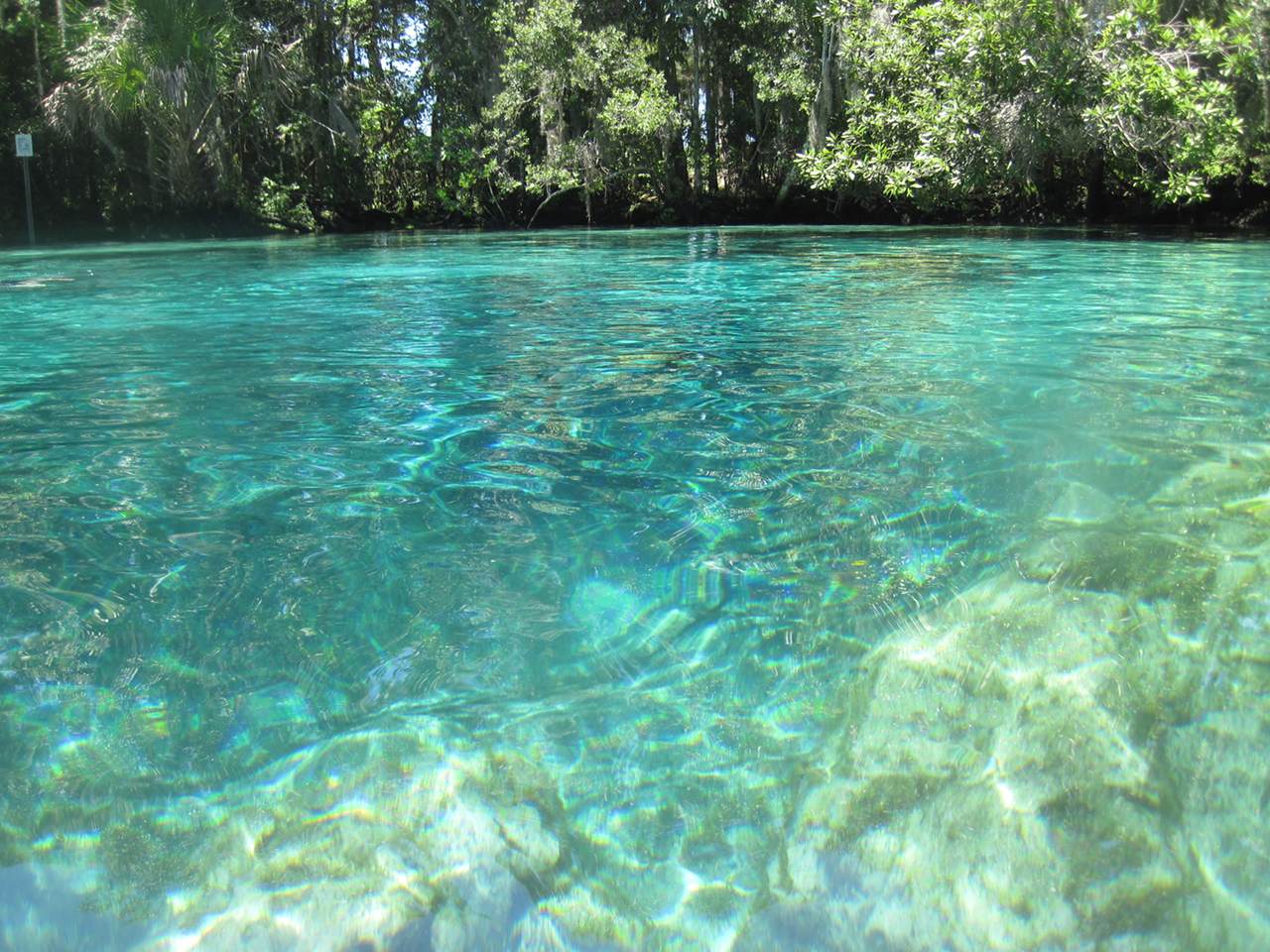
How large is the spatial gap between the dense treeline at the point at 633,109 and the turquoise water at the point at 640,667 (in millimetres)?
12518

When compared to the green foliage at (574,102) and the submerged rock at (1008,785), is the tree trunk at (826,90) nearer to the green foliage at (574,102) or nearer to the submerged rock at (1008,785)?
the green foliage at (574,102)

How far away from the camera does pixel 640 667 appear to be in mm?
1876

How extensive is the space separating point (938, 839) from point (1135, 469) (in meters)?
1.96

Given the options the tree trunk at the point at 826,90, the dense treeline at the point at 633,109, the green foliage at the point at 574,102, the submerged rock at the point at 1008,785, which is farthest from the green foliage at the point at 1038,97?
the submerged rock at the point at 1008,785

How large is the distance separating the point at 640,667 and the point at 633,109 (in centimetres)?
2206

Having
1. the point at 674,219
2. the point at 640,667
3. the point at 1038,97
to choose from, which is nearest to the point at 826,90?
the point at 674,219

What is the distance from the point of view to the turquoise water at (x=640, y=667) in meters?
1.35

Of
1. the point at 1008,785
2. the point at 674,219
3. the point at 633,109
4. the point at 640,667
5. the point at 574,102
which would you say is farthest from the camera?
the point at 674,219

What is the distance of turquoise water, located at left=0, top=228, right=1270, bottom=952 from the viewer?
1.35 metres

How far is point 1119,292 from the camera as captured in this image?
7.60m

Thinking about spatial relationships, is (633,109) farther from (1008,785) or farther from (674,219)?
(1008,785)

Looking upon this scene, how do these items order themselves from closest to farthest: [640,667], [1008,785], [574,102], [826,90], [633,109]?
[1008,785], [640,667], [826,90], [633,109], [574,102]

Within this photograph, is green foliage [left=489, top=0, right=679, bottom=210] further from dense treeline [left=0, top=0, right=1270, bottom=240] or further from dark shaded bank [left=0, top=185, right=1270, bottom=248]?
dark shaded bank [left=0, top=185, right=1270, bottom=248]

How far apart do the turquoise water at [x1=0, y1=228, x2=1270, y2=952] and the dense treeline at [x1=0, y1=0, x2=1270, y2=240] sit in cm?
1252
